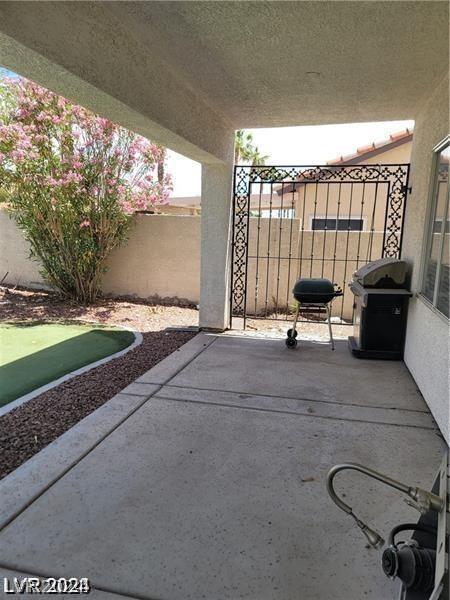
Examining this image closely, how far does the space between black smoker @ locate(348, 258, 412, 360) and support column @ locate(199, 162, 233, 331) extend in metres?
1.91

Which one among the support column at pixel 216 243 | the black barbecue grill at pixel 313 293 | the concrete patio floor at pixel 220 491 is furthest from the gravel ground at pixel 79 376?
the black barbecue grill at pixel 313 293

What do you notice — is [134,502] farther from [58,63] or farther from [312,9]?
[312,9]

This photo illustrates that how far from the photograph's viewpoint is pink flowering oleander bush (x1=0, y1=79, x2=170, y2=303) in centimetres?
663

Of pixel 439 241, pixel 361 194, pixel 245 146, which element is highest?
pixel 245 146

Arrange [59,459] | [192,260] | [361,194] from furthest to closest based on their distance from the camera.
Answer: [361,194], [192,260], [59,459]

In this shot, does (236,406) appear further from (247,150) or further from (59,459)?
(247,150)

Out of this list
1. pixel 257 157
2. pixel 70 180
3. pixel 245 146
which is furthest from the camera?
pixel 257 157

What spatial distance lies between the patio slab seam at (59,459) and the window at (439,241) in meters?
2.68

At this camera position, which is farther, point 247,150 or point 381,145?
point 247,150

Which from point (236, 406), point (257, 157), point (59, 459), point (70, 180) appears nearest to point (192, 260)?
point (70, 180)

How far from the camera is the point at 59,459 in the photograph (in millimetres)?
2623

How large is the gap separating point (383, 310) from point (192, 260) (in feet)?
13.4

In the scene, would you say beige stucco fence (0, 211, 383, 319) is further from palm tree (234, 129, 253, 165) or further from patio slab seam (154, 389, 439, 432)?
palm tree (234, 129, 253, 165)

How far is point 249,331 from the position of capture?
6113mm
